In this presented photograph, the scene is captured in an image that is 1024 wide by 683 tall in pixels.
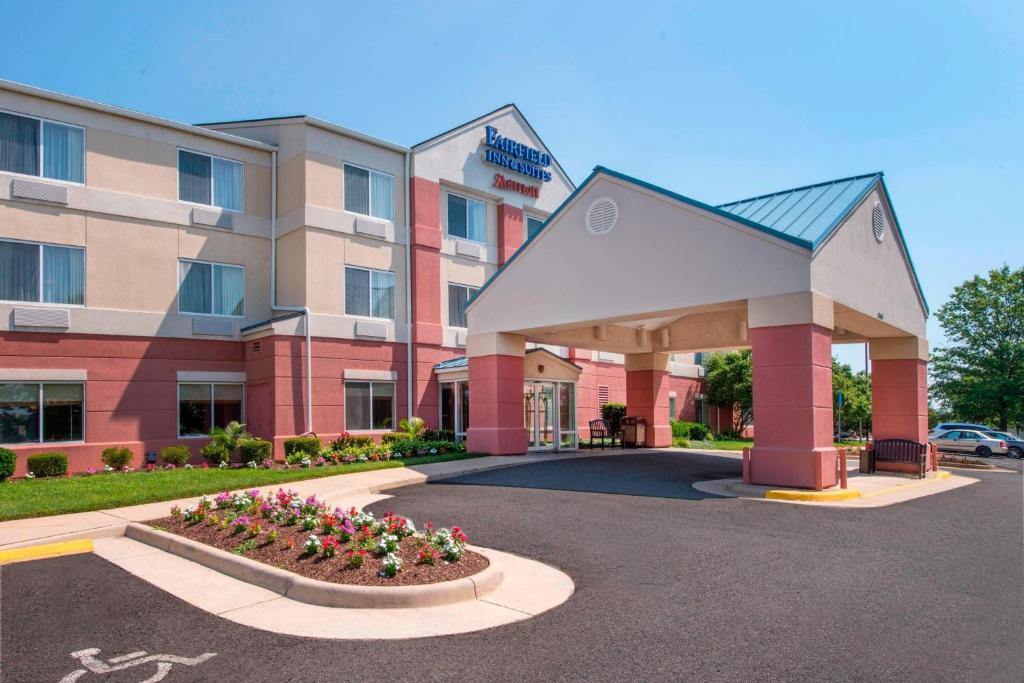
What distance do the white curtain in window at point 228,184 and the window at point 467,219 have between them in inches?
290

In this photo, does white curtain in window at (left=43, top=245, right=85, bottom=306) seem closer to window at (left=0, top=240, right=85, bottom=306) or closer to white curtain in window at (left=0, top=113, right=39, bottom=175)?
window at (left=0, top=240, right=85, bottom=306)

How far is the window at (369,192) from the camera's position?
24.8 metres

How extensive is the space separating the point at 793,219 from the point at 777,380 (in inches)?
146

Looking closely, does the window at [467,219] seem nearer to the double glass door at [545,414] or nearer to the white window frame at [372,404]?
the white window frame at [372,404]

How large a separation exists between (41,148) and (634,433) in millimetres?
19291

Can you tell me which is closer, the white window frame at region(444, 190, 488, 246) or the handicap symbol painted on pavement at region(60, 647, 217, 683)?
the handicap symbol painted on pavement at region(60, 647, 217, 683)

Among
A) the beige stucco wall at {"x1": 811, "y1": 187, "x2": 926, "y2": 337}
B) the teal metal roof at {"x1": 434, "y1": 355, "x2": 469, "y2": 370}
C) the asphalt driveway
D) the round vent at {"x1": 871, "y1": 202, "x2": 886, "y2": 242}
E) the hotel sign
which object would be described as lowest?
the asphalt driveway

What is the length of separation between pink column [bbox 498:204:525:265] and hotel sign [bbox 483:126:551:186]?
1.18 metres

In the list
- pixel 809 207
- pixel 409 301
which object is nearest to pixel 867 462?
pixel 809 207

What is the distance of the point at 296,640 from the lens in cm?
600

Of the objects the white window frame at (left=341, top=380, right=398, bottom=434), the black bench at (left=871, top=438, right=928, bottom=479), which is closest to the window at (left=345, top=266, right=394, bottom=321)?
the white window frame at (left=341, top=380, right=398, bottom=434)

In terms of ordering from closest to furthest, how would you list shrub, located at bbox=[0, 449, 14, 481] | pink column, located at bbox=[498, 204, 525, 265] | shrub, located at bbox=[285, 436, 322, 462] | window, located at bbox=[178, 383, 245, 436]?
shrub, located at bbox=[0, 449, 14, 481], shrub, located at bbox=[285, 436, 322, 462], window, located at bbox=[178, 383, 245, 436], pink column, located at bbox=[498, 204, 525, 265]

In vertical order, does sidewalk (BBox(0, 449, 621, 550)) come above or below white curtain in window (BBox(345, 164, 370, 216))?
below

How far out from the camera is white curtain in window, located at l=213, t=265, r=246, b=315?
23141mm
